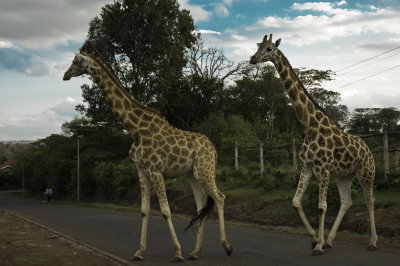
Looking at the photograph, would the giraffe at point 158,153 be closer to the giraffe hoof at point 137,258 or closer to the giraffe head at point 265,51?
the giraffe hoof at point 137,258

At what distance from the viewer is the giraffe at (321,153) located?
835cm

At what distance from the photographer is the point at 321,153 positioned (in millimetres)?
8391

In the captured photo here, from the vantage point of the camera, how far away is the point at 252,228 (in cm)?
1312

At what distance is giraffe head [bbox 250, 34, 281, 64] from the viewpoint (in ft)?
28.8

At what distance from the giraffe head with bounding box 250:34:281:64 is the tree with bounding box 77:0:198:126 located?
26.7m

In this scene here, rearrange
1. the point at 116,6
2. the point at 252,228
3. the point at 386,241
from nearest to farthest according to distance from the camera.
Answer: the point at 386,241
the point at 252,228
the point at 116,6

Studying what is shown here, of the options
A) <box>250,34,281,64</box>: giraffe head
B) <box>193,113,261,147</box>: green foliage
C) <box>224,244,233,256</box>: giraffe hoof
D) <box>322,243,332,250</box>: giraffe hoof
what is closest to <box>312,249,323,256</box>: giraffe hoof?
<box>322,243,332,250</box>: giraffe hoof

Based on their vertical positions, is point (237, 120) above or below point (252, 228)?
above

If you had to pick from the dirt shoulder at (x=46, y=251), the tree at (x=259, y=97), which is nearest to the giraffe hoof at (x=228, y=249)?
the dirt shoulder at (x=46, y=251)

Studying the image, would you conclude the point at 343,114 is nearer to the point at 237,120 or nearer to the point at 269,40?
the point at 237,120

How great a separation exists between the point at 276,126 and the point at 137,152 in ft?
143

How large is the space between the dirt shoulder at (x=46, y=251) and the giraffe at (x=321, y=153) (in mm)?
3794

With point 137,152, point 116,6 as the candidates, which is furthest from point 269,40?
point 116,6

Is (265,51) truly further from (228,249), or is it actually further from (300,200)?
(228,249)
